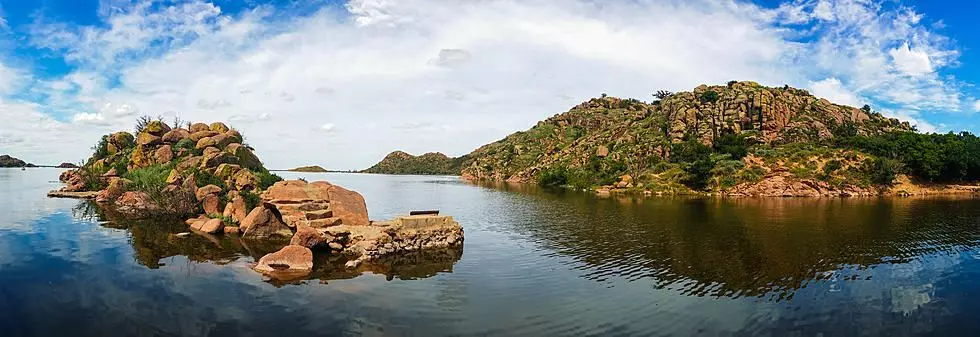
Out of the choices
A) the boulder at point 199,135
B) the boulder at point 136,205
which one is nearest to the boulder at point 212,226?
the boulder at point 136,205

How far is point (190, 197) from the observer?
47.0m

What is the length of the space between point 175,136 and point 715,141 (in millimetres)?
109916

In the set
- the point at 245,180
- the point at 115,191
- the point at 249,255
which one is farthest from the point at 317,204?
the point at 115,191

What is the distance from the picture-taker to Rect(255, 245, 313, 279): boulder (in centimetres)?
2620

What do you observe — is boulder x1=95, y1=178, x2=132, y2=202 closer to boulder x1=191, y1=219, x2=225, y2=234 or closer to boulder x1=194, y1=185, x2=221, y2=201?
boulder x1=194, y1=185, x2=221, y2=201

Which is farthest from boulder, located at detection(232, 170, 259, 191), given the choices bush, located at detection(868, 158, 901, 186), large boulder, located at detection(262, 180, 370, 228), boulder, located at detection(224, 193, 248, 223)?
bush, located at detection(868, 158, 901, 186)

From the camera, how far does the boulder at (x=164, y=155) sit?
6097 centimetres

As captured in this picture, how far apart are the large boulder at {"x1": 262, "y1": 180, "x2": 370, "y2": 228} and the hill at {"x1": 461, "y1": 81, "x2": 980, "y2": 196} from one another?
72121 millimetres

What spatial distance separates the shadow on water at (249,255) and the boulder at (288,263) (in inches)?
24.2

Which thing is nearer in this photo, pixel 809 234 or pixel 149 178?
pixel 809 234

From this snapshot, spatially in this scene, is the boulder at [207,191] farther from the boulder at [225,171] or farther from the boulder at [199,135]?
the boulder at [199,135]

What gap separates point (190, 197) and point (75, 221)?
8701mm

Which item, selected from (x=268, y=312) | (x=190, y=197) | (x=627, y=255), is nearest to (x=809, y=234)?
(x=627, y=255)

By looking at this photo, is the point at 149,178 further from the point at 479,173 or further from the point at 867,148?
the point at 479,173
